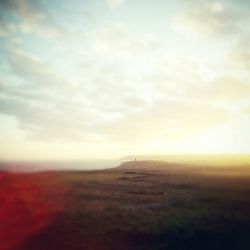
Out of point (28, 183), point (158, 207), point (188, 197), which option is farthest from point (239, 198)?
point (28, 183)

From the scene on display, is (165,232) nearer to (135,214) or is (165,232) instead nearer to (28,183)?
(135,214)

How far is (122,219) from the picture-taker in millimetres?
25266

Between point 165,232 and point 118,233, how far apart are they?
13.0ft

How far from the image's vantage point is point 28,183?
44406 millimetres

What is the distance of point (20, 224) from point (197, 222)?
54.0ft

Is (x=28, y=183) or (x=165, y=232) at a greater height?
(x=28, y=183)

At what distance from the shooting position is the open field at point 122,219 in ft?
65.3

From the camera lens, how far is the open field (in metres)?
19.9

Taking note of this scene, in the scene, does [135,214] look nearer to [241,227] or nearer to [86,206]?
[86,206]

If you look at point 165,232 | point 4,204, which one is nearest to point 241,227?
point 165,232

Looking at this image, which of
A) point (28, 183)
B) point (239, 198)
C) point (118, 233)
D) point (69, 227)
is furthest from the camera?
point (28, 183)

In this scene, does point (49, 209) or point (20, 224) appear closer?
point (20, 224)

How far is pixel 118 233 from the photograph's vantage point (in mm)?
21625

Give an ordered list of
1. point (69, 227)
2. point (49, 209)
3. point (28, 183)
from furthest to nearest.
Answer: point (28, 183), point (49, 209), point (69, 227)
